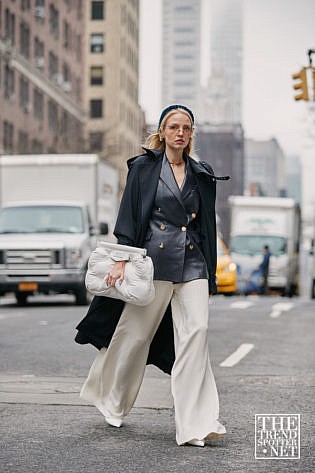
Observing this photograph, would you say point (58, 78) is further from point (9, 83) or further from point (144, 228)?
point (144, 228)

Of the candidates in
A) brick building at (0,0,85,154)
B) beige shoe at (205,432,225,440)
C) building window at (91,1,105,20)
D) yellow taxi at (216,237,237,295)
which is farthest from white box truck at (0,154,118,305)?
building window at (91,1,105,20)

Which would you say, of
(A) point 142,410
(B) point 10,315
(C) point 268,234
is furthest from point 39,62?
(A) point 142,410

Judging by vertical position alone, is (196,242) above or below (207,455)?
above

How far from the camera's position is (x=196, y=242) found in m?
6.22

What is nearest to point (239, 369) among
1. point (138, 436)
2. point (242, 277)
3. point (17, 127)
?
point (138, 436)

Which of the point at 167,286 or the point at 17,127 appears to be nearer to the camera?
the point at 167,286

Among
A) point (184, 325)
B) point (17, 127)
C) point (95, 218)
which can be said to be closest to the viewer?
point (184, 325)

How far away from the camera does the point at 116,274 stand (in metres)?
6.05

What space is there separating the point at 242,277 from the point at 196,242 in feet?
104

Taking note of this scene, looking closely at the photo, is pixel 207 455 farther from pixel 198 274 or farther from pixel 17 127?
pixel 17 127

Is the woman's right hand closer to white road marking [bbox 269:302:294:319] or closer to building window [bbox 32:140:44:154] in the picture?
white road marking [bbox 269:302:294:319]

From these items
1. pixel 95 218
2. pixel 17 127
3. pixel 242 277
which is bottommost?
pixel 242 277

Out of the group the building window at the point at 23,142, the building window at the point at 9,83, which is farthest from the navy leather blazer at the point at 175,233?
the building window at the point at 23,142

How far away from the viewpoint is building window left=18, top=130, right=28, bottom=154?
58.3 metres
